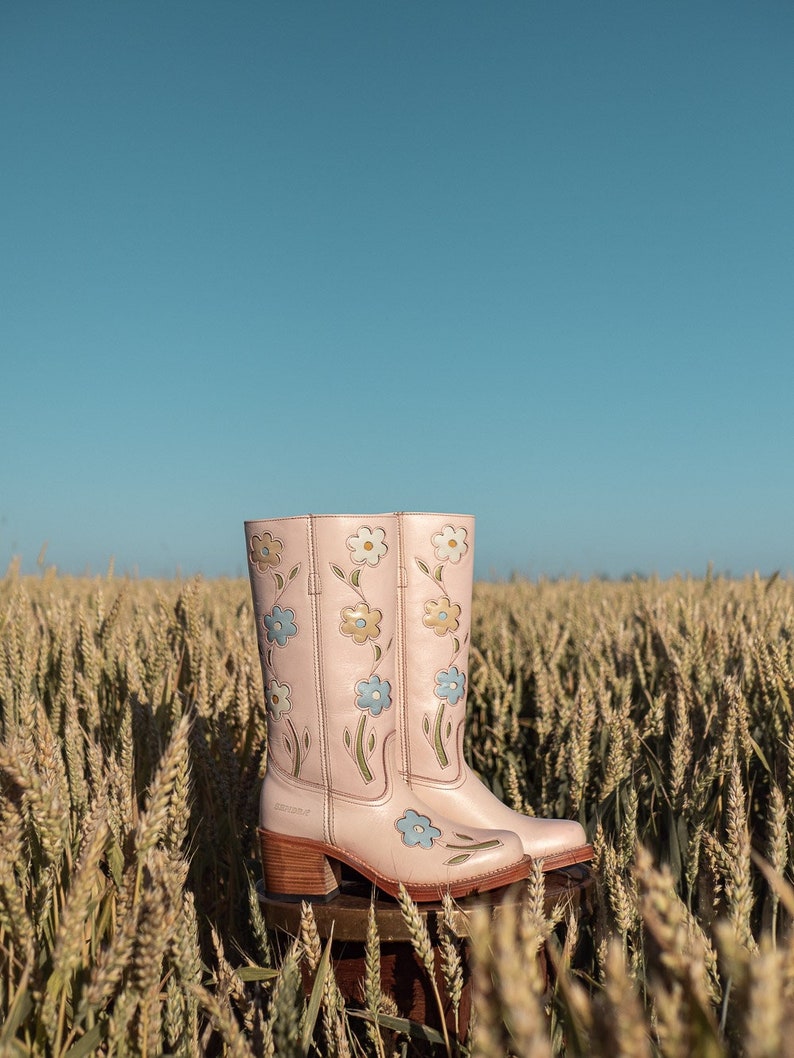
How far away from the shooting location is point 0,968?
3.29 ft

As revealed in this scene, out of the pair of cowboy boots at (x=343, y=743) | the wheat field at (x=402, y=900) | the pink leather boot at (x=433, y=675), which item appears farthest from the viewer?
the pink leather boot at (x=433, y=675)

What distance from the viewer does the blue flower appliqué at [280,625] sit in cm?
144

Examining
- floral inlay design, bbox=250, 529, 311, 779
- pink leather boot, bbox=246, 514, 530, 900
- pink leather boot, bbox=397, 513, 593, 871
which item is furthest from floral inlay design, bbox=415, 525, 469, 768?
floral inlay design, bbox=250, 529, 311, 779

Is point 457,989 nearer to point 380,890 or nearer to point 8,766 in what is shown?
point 380,890

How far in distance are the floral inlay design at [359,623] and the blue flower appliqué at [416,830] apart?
1.06ft

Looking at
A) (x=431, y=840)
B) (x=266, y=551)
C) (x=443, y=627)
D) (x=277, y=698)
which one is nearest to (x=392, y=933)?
(x=431, y=840)

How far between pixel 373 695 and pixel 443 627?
0.22m

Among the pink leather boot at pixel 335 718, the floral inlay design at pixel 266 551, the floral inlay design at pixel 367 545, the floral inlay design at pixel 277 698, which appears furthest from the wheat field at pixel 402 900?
the floral inlay design at pixel 367 545

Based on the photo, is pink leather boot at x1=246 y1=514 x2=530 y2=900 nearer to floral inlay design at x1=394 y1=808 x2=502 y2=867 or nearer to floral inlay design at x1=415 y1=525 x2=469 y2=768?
floral inlay design at x1=394 y1=808 x2=502 y2=867

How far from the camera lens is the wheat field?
0.55 metres

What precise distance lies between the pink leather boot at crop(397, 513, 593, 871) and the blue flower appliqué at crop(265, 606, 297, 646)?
0.80 ft

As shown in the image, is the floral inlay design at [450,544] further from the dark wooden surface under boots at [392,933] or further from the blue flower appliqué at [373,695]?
the dark wooden surface under boots at [392,933]

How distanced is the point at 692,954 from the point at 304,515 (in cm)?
98

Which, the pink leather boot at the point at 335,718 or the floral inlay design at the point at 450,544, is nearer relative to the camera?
the pink leather boot at the point at 335,718
